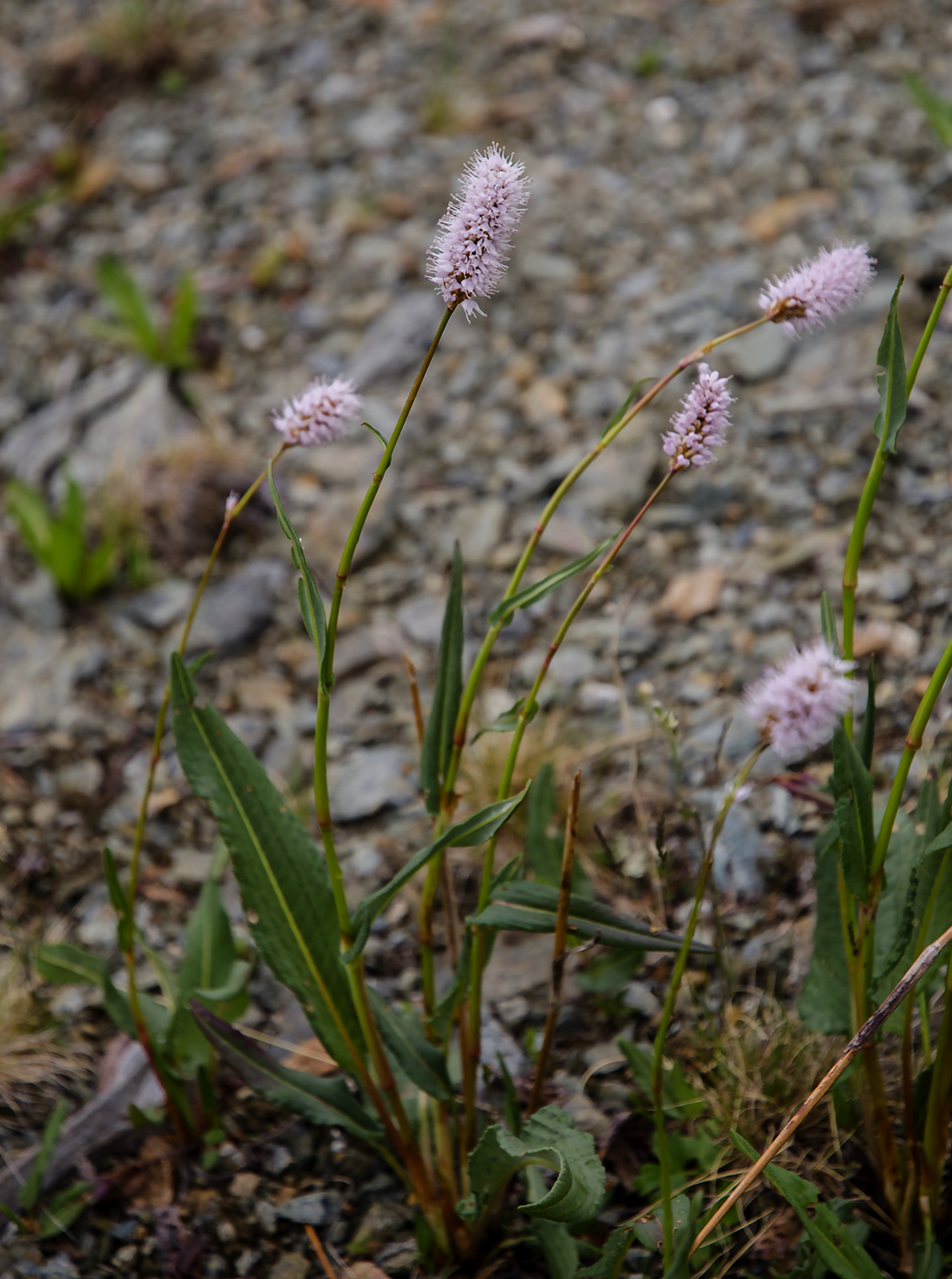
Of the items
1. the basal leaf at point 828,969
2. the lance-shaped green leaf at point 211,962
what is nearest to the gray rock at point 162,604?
the lance-shaped green leaf at point 211,962

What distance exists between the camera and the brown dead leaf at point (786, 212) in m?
3.57

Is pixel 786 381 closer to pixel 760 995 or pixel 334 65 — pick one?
pixel 760 995

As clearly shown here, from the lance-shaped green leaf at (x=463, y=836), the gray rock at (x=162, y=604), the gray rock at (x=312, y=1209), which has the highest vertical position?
the lance-shaped green leaf at (x=463, y=836)

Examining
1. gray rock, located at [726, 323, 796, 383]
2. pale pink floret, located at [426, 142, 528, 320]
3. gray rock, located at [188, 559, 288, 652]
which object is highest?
pale pink floret, located at [426, 142, 528, 320]

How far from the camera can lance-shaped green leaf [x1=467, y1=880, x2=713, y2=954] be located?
1.33 m

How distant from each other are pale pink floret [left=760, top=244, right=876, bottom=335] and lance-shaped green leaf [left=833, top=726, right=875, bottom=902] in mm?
476

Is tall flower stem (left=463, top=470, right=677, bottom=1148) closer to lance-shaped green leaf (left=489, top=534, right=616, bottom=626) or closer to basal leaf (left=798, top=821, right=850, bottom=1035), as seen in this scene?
lance-shaped green leaf (left=489, top=534, right=616, bottom=626)

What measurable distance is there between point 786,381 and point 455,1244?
2541 millimetres

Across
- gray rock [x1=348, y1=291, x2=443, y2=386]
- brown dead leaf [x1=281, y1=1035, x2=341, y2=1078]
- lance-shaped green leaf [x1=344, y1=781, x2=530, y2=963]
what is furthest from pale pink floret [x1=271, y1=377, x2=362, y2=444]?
gray rock [x1=348, y1=291, x2=443, y2=386]

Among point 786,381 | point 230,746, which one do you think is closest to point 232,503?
point 230,746

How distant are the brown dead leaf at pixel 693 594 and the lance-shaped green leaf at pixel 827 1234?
5.31 feet

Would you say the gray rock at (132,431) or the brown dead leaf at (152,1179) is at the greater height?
the gray rock at (132,431)

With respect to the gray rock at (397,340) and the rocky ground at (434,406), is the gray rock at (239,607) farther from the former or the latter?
the gray rock at (397,340)

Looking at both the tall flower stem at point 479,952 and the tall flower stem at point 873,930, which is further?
→ the tall flower stem at point 479,952
